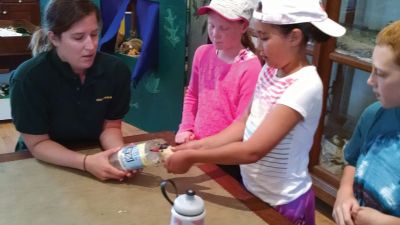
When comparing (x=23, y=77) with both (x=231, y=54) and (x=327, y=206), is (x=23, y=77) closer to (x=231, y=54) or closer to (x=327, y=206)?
(x=231, y=54)

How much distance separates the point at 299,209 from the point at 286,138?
0.20 meters

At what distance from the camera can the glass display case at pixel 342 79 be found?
2186 millimetres

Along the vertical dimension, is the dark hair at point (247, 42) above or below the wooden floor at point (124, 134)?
above

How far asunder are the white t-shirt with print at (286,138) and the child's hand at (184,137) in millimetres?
294

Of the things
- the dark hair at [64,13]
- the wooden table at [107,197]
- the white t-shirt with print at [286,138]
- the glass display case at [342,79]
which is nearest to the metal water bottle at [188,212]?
the wooden table at [107,197]

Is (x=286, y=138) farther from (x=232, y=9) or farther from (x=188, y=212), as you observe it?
(x=232, y=9)

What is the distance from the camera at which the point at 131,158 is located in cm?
117

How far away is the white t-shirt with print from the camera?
44.0 inches

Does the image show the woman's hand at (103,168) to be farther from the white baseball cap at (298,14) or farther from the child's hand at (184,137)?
the white baseball cap at (298,14)

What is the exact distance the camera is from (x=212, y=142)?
134 centimetres

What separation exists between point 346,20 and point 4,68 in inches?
98.2

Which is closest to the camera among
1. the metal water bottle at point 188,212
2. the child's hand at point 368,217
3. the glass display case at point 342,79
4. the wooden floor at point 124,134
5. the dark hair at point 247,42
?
the metal water bottle at point 188,212

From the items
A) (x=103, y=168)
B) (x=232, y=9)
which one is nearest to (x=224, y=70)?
(x=232, y=9)

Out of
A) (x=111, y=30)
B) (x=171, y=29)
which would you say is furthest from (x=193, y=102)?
(x=111, y=30)
